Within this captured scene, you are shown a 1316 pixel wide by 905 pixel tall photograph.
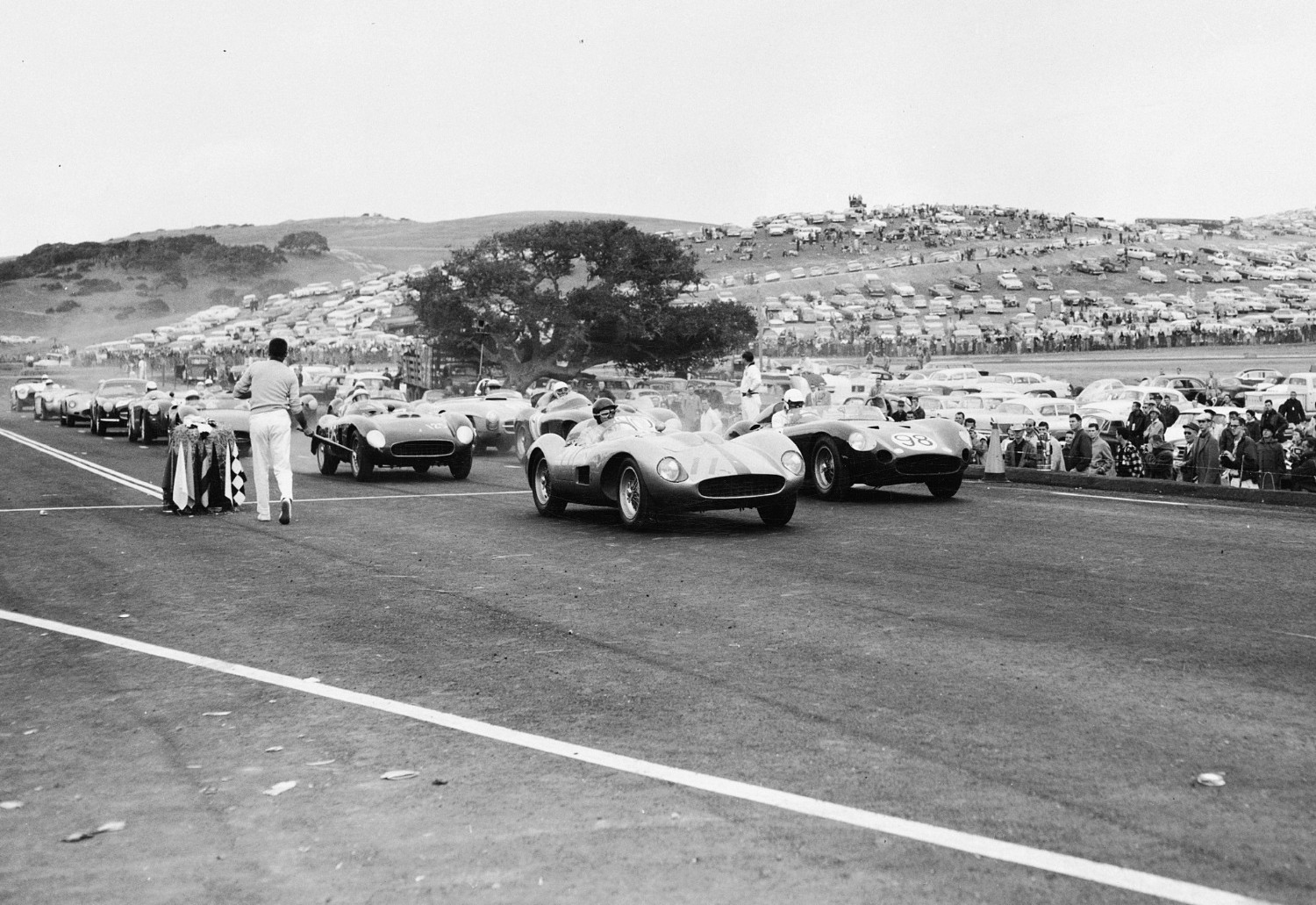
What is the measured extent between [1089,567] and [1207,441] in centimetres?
1080

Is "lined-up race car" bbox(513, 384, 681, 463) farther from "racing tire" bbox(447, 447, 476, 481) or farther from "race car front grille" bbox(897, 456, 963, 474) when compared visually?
"race car front grille" bbox(897, 456, 963, 474)

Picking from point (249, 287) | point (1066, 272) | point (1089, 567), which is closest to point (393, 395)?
point (1089, 567)

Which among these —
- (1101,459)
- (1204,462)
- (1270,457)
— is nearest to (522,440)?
(1101,459)

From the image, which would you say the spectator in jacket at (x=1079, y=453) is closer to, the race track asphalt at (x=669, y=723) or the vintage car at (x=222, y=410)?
the race track asphalt at (x=669, y=723)

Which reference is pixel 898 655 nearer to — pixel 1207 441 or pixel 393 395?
pixel 1207 441

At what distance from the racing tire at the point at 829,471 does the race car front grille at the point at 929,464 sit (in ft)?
2.20

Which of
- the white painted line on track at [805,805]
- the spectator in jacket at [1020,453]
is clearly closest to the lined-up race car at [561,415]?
the spectator in jacket at [1020,453]

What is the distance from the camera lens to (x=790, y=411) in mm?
16547

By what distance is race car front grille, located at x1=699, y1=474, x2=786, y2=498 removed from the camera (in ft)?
38.9

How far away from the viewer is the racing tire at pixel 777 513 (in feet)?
40.4

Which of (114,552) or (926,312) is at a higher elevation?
(926,312)

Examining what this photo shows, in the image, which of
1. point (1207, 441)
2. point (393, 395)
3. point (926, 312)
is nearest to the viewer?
point (1207, 441)

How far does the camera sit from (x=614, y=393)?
38.4 m

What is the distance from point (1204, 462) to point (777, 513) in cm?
936
